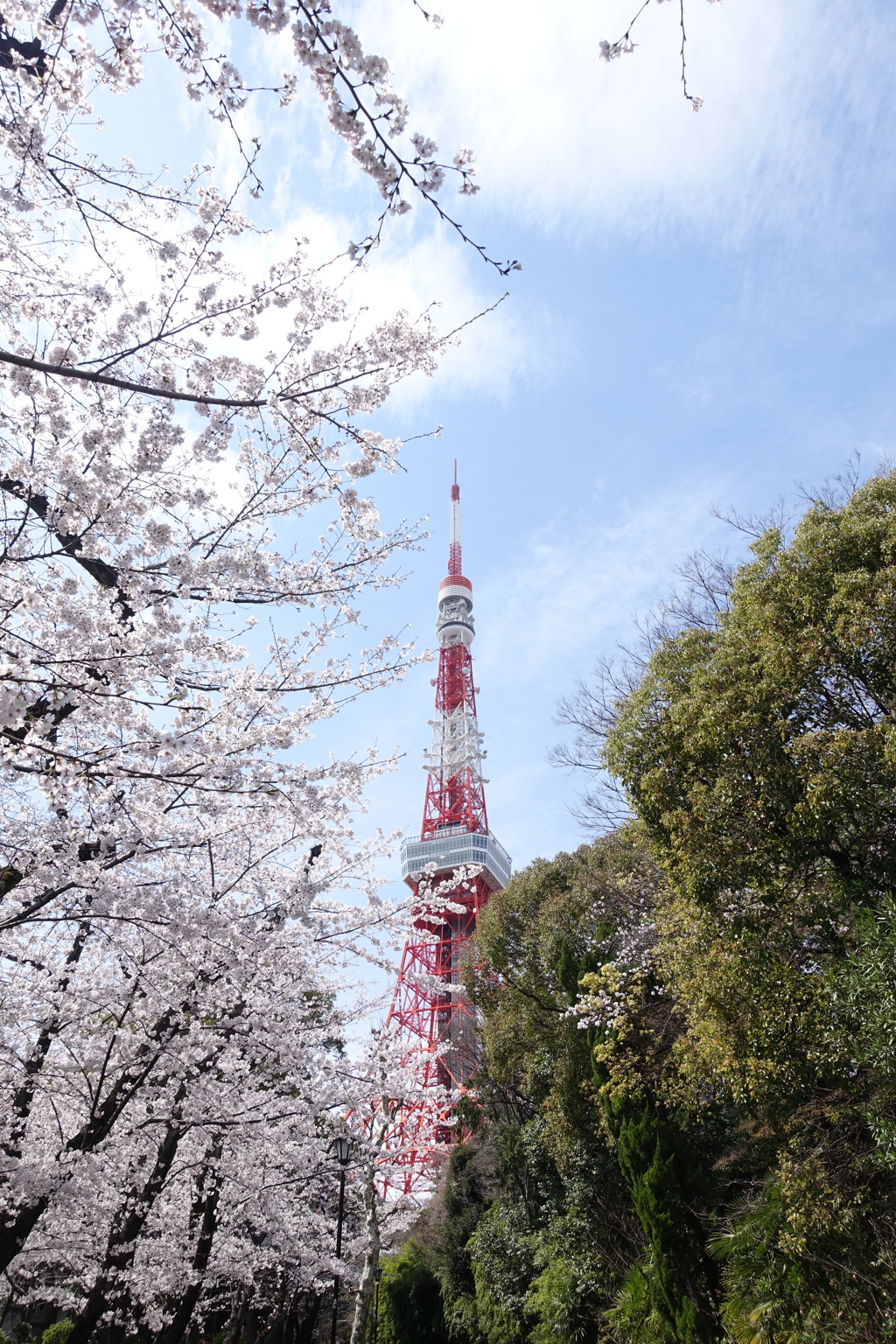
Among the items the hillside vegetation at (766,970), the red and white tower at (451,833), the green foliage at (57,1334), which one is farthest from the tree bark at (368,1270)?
the red and white tower at (451,833)

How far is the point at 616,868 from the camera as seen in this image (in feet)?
30.4

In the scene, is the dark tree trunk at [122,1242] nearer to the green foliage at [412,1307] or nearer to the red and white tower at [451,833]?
the green foliage at [412,1307]

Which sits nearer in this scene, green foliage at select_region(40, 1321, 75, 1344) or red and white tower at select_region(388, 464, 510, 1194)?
green foliage at select_region(40, 1321, 75, 1344)

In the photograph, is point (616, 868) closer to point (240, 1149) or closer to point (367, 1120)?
point (367, 1120)

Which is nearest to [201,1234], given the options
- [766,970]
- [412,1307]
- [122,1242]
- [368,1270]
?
[368,1270]

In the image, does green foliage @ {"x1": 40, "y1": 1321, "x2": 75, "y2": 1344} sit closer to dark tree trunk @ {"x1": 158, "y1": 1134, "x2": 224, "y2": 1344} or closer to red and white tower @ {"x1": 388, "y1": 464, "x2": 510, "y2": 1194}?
dark tree trunk @ {"x1": 158, "y1": 1134, "x2": 224, "y2": 1344}

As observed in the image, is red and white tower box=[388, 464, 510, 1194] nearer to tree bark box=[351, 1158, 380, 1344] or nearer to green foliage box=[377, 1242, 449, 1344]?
green foliage box=[377, 1242, 449, 1344]

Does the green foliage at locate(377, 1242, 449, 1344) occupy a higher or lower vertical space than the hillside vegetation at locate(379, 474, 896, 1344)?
lower

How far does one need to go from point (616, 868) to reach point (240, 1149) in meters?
4.97

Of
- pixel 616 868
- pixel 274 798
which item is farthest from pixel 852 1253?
pixel 274 798

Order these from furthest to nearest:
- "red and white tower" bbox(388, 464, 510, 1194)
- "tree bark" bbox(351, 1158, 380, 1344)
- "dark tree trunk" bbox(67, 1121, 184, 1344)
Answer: "red and white tower" bbox(388, 464, 510, 1194) → "tree bark" bbox(351, 1158, 380, 1344) → "dark tree trunk" bbox(67, 1121, 184, 1344)

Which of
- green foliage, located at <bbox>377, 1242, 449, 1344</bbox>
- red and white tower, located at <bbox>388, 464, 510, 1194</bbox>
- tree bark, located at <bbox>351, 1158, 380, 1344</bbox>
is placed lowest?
green foliage, located at <bbox>377, 1242, 449, 1344</bbox>

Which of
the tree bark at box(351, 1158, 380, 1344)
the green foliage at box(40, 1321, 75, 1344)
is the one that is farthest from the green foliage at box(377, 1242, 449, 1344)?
the green foliage at box(40, 1321, 75, 1344)

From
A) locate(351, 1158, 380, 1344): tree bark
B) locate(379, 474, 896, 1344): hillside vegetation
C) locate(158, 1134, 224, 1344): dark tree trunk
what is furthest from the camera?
locate(351, 1158, 380, 1344): tree bark
